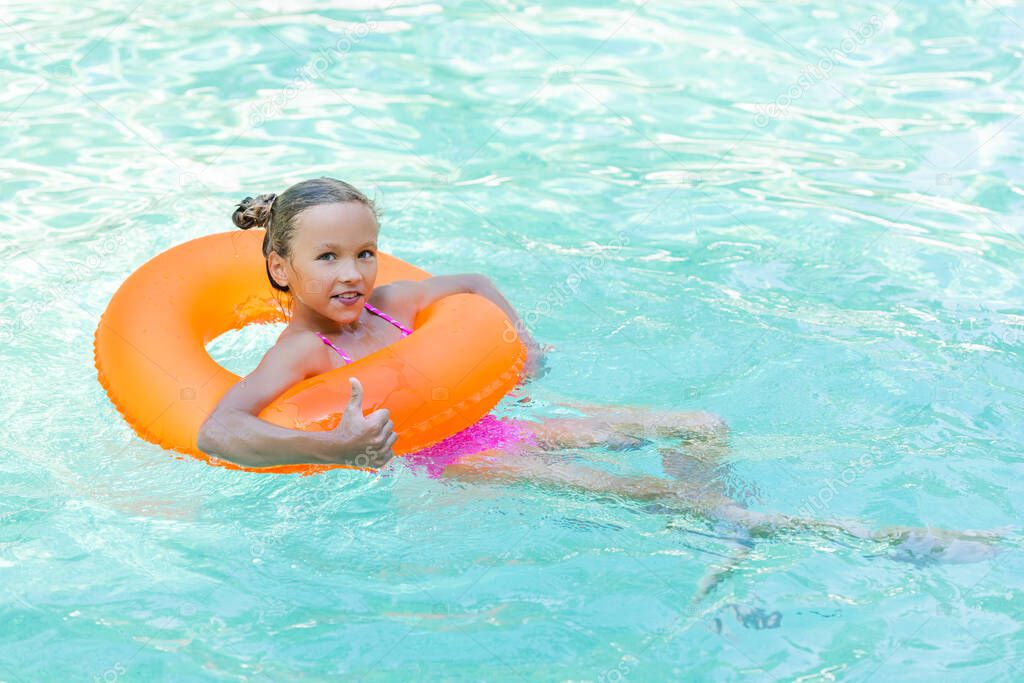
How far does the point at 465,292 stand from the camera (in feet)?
14.1

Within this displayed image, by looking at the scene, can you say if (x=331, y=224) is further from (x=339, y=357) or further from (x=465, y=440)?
(x=465, y=440)

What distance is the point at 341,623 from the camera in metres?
3.45

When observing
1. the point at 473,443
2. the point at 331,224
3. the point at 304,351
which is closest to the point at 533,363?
the point at 473,443

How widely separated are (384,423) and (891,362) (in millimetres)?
2282

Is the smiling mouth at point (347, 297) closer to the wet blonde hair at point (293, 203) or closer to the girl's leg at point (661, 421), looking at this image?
the wet blonde hair at point (293, 203)

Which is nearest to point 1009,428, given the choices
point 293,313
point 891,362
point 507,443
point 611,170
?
point 891,362

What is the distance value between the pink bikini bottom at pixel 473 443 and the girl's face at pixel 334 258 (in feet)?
1.78

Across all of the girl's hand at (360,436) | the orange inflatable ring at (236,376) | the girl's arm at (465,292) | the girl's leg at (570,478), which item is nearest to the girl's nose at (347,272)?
the orange inflatable ring at (236,376)

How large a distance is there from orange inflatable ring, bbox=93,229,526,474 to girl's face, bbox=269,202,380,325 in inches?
7.9

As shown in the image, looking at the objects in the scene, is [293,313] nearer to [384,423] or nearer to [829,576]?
[384,423]

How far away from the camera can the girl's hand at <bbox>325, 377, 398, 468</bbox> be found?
11.3 ft

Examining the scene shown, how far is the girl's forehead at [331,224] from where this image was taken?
3.64m

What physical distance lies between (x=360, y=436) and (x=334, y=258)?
23.8 inches

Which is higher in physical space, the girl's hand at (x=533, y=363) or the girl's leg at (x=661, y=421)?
the girl's hand at (x=533, y=363)
